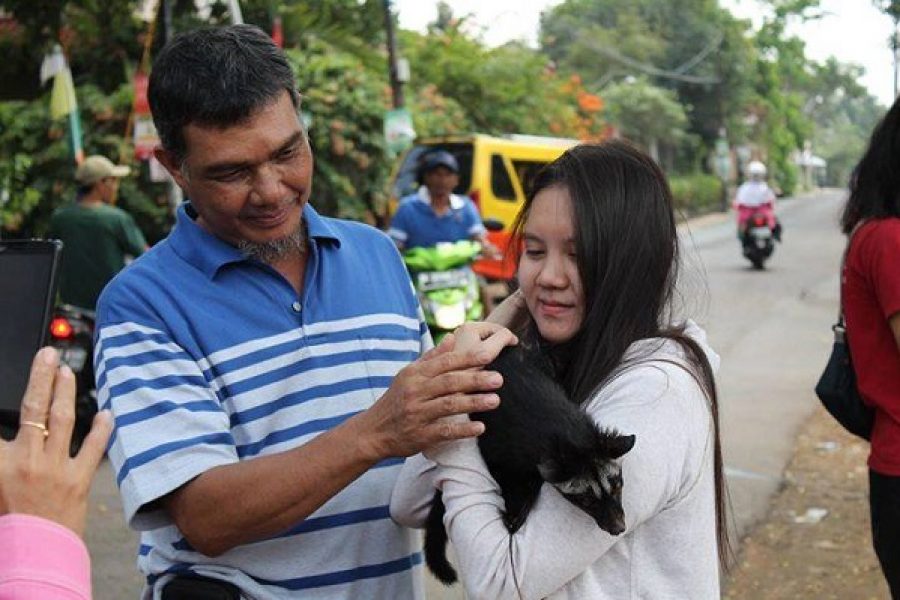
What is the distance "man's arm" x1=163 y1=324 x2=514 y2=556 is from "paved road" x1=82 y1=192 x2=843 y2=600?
0.53m

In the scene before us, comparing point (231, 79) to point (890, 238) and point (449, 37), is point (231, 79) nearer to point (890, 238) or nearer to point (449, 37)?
point (890, 238)

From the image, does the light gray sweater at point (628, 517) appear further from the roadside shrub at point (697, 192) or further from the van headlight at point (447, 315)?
the roadside shrub at point (697, 192)

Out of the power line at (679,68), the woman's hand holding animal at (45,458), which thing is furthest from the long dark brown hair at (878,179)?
the power line at (679,68)

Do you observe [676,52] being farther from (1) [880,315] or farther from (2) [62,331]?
(1) [880,315]

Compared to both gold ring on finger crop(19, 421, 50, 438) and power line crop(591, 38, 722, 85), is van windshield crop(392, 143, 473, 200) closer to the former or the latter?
gold ring on finger crop(19, 421, 50, 438)

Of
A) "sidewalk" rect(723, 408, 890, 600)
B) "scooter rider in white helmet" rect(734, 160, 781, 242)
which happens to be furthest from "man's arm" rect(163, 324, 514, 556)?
"scooter rider in white helmet" rect(734, 160, 781, 242)

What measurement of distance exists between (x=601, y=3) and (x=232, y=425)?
4500 cm

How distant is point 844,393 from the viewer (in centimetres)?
297

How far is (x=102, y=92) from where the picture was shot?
1195 cm

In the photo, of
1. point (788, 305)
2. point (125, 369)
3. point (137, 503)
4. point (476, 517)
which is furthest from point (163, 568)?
point (788, 305)

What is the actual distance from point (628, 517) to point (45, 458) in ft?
2.72

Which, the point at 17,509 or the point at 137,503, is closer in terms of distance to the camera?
the point at 17,509

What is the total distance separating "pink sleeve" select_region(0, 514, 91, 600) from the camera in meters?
1.21

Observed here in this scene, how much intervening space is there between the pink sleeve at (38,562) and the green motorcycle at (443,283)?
6.83m
